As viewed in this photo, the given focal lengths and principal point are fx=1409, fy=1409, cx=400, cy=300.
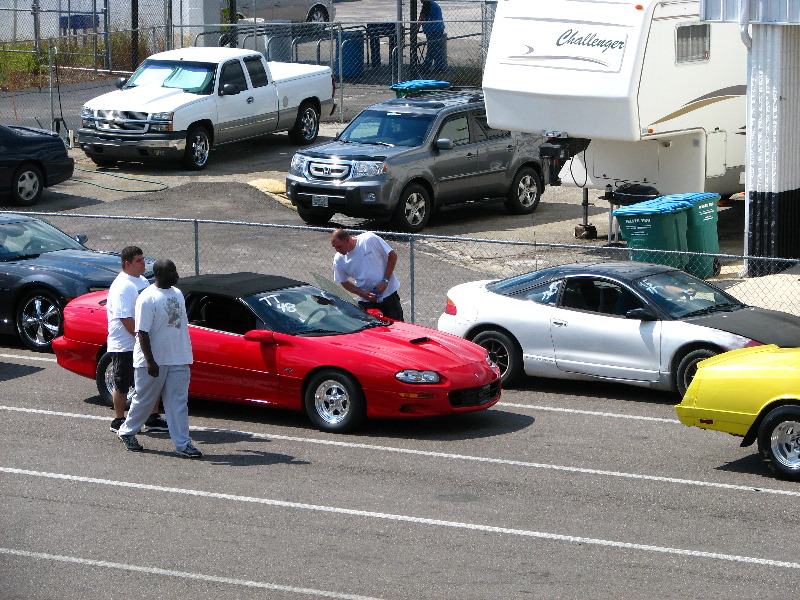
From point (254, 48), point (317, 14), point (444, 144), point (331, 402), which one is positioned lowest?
point (331, 402)

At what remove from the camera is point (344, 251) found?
567 inches

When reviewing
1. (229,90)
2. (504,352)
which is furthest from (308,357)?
(229,90)

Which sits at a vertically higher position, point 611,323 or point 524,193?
point 524,193

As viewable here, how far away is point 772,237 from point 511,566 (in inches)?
413

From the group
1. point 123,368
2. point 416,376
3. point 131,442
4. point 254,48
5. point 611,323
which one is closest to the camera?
point 131,442

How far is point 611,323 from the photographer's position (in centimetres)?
1339

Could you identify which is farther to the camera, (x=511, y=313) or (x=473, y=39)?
(x=473, y=39)

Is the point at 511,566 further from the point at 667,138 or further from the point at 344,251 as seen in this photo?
the point at 667,138

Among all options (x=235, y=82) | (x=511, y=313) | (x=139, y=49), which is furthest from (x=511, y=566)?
(x=139, y=49)

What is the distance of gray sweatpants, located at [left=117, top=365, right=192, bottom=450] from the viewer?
439 inches

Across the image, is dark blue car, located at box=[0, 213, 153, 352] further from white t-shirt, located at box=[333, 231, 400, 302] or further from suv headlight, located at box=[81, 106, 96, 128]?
suv headlight, located at box=[81, 106, 96, 128]

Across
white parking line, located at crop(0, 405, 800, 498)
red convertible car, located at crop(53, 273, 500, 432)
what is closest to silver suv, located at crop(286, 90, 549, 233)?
red convertible car, located at crop(53, 273, 500, 432)

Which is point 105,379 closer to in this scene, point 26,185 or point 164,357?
point 164,357

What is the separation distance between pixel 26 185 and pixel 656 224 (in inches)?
398
